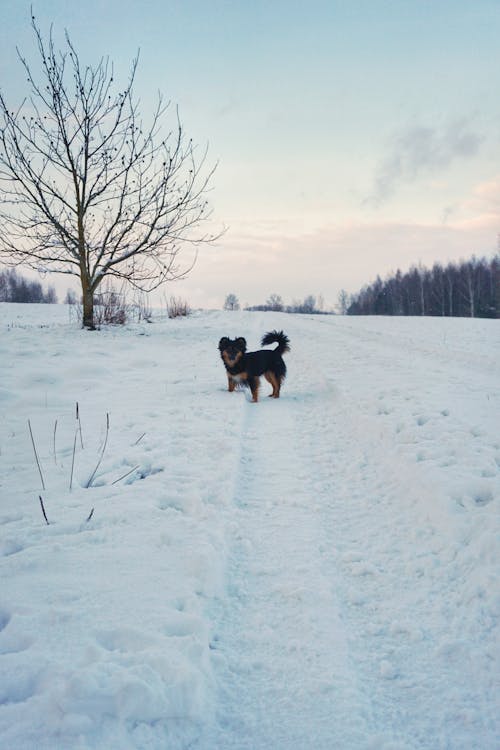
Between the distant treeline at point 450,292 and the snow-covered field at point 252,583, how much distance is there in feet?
165

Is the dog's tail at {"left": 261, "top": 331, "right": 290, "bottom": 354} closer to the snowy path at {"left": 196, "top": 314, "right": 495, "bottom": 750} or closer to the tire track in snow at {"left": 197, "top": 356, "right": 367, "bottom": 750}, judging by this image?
the snowy path at {"left": 196, "top": 314, "right": 495, "bottom": 750}

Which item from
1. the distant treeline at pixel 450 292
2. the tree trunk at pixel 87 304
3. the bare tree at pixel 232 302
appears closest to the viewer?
the tree trunk at pixel 87 304

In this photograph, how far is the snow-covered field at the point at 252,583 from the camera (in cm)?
141

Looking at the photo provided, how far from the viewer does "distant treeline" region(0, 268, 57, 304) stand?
56.6 m

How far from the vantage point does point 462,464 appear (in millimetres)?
3342

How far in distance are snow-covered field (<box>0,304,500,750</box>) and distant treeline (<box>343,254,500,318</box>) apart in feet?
165

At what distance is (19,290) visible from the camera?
6147 cm

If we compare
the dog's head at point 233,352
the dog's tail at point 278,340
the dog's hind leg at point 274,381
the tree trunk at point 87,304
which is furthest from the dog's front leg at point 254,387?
the tree trunk at point 87,304

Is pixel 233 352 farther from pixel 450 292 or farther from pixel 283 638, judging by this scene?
pixel 450 292

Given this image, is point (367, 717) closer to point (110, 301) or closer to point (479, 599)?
point (479, 599)

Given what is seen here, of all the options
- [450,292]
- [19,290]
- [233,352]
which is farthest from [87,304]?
[19,290]

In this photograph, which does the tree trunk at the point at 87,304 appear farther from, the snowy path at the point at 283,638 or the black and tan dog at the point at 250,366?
the snowy path at the point at 283,638

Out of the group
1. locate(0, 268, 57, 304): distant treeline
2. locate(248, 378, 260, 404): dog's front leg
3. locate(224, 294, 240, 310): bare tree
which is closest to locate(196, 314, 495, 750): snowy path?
locate(248, 378, 260, 404): dog's front leg

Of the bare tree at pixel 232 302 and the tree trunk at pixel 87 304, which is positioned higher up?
the bare tree at pixel 232 302
